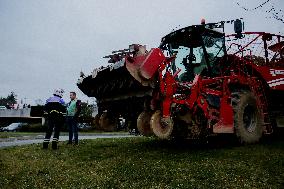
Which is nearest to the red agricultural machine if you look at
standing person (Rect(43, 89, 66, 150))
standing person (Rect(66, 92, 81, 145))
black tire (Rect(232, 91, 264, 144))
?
black tire (Rect(232, 91, 264, 144))

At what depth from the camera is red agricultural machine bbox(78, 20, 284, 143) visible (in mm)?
6730

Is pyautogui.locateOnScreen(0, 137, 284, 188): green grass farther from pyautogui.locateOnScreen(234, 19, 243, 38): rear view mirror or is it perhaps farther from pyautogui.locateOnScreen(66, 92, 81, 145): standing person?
pyautogui.locateOnScreen(66, 92, 81, 145): standing person

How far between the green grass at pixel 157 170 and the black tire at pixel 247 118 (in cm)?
60

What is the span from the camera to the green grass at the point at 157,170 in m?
4.61

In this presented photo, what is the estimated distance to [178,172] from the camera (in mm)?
5234

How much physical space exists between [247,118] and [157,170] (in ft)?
13.3

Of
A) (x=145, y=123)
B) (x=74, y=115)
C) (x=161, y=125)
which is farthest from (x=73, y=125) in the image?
(x=161, y=125)

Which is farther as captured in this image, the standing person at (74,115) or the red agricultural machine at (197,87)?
the standing person at (74,115)

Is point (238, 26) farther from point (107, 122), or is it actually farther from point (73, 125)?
point (73, 125)

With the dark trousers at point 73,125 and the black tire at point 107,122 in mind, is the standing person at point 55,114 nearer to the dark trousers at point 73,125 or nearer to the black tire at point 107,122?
the dark trousers at point 73,125

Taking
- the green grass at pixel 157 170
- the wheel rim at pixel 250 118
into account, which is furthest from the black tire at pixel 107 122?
the wheel rim at pixel 250 118

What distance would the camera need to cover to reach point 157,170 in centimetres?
539

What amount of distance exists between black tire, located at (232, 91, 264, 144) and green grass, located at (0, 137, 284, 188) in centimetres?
60

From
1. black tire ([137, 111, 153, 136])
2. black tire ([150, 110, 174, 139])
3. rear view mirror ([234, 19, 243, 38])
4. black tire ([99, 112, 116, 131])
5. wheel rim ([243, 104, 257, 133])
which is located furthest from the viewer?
wheel rim ([243, 104, 257, 133])
